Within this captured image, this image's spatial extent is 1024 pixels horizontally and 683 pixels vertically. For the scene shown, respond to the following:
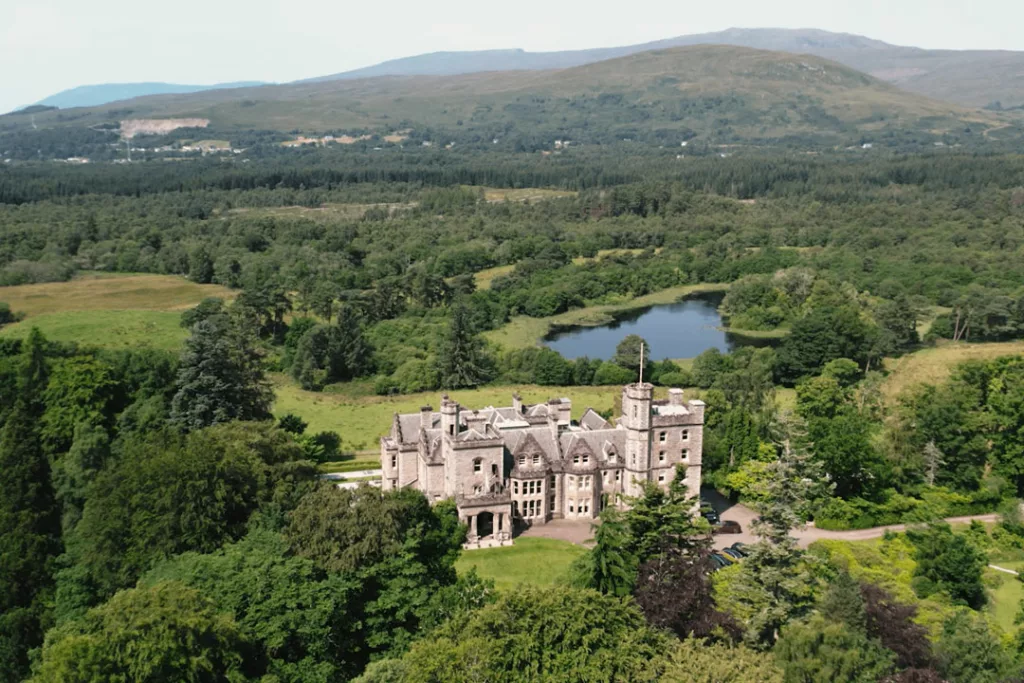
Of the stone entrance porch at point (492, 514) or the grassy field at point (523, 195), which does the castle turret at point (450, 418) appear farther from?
the grassy field at point (523, 195)

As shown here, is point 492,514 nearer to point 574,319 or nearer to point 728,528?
point 728,528

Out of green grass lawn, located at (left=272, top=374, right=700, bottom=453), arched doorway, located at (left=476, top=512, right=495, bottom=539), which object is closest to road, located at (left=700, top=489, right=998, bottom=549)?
arched doorway, located at (left=476, top=512, right=495, bottom=539)

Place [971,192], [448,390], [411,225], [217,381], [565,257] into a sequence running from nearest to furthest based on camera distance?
1. [217,381]
2. [448,390]
3. [565,257]
4. [411,225]
5. [971,192]

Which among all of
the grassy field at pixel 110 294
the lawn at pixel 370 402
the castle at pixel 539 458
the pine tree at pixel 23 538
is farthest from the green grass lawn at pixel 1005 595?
the grassy field at pixel 110 294

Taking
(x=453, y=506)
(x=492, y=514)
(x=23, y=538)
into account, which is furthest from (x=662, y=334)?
(x=23, y=538)

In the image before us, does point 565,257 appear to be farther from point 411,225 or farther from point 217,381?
point 217,381

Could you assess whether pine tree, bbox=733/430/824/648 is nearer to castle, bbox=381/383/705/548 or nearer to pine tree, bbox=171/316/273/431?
castle, bbox=381/383/705/548

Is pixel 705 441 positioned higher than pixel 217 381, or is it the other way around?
pixel 217 381

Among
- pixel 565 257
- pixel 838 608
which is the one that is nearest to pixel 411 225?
pixel 565 257
